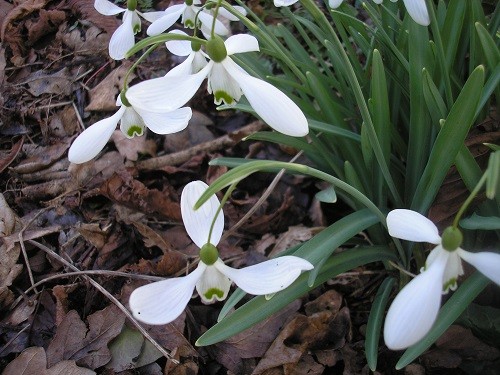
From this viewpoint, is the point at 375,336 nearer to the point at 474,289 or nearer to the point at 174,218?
the point at 474,289

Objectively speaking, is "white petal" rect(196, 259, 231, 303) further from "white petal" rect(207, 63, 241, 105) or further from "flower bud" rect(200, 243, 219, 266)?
"white petal" rect(207, 63, 241, 105)

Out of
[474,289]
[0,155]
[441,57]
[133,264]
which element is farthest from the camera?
[0,155]

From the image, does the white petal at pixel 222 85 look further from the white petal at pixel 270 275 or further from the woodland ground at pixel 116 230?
the woodland ground at pixel 116 230

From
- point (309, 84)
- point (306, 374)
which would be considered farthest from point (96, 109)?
point (306, 374)

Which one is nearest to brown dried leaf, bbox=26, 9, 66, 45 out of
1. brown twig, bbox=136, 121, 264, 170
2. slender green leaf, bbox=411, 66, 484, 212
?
brown twig, bbox=136, 121, 264, 170

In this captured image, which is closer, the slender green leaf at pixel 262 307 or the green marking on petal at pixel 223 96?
the green marking on petal at pixel 223 96

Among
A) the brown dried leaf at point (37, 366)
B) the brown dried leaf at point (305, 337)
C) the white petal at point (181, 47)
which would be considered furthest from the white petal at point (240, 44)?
the brown dried leaf at point (37, 366)
